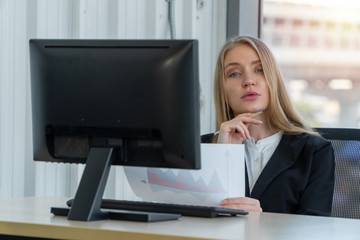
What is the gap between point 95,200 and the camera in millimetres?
1602

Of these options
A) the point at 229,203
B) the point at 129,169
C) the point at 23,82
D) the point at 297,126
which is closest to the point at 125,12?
the point at 23,82

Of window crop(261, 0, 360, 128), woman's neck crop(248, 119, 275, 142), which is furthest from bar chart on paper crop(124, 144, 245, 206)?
window crop(261, 0, 360, 128)

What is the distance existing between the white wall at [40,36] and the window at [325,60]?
2.34 feet

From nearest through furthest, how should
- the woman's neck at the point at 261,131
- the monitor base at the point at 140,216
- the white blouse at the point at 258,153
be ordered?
the monitor base at the point at 140,216, the white blouse at the point at 258,153, the woman's neck at the point at 261,131

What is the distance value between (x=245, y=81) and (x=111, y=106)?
0.86m

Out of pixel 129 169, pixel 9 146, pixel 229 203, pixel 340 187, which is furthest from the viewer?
pixel 9 146

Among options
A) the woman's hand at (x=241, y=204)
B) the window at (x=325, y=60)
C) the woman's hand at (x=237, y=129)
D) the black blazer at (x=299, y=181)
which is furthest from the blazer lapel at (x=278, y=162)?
the window at (x=325, y=60)

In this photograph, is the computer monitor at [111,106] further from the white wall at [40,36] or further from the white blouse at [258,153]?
the white blouse at [258,153]

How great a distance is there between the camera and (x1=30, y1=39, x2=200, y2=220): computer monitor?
1603 mm

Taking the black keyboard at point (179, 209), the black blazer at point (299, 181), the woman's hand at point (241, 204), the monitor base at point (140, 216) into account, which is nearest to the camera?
the monitor base at point (140, 216)

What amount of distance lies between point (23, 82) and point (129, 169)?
77 cm

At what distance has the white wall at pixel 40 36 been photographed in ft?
7.93

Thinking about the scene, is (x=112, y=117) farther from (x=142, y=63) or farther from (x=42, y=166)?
(x=42, y=166)

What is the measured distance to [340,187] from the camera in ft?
7.37
